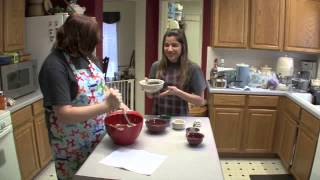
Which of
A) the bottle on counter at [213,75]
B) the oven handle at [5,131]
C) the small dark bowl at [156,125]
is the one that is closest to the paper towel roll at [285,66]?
the bottle on counter at [213,75]

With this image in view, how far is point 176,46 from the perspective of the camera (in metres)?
2.17

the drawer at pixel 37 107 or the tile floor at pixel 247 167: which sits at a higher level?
the drawer at pixel 37 107

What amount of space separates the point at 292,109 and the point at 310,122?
1.29 feet

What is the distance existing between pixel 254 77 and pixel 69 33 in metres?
2.65

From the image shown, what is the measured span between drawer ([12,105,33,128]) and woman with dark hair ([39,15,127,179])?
114 cm

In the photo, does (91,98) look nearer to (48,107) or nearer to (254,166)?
(48,107)

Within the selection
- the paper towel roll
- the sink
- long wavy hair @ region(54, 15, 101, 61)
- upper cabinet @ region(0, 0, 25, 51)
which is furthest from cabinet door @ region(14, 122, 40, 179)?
the paper towel roll

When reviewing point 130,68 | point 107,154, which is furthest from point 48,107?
point 130,68

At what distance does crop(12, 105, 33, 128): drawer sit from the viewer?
2.54m

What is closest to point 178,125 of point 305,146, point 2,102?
point 2,102

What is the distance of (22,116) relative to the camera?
2664 millimetres

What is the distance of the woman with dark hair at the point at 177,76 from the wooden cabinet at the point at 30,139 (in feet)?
3.97

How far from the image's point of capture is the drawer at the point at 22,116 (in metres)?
2.54

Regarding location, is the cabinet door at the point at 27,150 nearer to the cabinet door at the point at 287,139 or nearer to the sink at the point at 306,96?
the cabinet door at the point at 287,139
